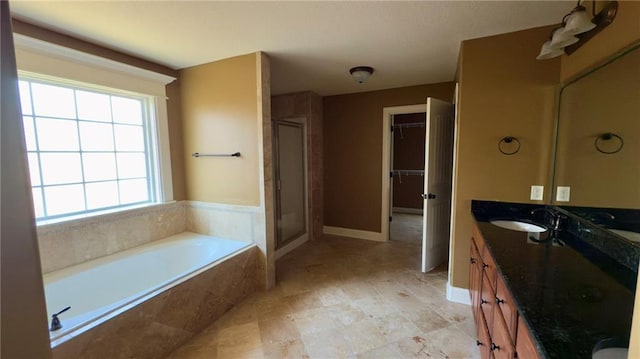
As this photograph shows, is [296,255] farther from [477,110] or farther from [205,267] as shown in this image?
[477,110]

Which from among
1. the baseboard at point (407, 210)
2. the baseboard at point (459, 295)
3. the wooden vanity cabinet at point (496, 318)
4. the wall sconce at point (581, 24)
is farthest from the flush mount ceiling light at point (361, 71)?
the baseboard at point (407, 210)

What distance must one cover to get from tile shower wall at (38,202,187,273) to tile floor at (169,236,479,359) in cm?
123

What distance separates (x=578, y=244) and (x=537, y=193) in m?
0.64

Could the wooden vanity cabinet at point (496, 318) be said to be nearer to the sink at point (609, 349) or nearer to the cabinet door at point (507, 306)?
the cabinet door at point (507, 306)

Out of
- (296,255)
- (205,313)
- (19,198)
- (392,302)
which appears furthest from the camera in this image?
(296,255)

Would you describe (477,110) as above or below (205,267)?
above

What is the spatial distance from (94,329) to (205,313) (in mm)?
768

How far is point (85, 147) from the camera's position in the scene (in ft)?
7.79

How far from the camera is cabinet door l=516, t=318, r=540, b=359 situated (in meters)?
0.85

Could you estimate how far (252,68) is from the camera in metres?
2.51

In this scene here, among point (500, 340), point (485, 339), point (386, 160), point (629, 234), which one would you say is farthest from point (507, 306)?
point (386, 160)

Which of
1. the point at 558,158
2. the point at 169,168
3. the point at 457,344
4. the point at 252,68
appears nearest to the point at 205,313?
the point at 169,168

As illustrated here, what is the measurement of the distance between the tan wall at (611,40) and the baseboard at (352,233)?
2.89 meters

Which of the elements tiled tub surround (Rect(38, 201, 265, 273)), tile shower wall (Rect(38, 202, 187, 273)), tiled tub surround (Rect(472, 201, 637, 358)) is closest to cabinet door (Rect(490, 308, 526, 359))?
tiled tub surround (Rect(472, 201, 637, 358))
